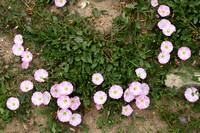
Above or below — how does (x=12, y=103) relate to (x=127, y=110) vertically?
above

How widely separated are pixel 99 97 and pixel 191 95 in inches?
49.4

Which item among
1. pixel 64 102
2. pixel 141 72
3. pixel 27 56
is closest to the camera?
pixel 64 102

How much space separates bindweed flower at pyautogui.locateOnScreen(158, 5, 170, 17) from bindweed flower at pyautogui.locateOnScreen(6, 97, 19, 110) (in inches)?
91.5

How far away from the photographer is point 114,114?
3148 millimetres

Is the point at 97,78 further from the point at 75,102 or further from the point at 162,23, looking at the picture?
the point at 162,23

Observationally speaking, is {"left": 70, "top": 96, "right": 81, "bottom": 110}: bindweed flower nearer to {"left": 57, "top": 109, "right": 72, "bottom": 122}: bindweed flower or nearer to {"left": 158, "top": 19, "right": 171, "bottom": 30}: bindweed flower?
{"left": 57, "top": 109, "right": 72, "bottom": 122}: bindweed flower

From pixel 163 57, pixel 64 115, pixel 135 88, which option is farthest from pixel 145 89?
pixel 64 115

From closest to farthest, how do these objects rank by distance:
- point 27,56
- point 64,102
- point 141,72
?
point 64,102 → point 141,72 → point 27,56

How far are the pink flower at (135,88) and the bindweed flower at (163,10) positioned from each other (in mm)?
1031

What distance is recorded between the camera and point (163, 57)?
122 inches

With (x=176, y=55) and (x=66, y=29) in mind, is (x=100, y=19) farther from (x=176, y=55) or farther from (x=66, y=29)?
(x=176, y=55)

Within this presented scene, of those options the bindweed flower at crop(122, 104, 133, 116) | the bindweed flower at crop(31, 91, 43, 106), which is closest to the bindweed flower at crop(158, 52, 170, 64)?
the bindweed flower at crop(122, 104, 133, 116)

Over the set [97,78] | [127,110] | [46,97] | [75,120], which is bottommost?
[75,120]

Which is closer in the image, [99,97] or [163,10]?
[99,97]
